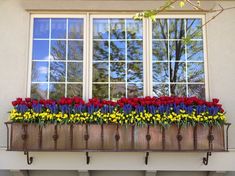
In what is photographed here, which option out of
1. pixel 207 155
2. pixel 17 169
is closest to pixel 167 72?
pixel 207 155

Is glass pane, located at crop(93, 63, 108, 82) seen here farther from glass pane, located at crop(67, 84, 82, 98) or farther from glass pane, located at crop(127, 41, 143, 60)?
glass pane, located at crop(127, 41, 143, 60)

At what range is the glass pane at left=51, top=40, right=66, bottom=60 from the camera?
577cm

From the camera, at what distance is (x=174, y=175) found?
5.56m

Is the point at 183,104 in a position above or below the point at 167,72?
below

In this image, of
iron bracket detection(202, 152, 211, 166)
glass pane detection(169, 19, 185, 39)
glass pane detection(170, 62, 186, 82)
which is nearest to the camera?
iron bracket detection(202, 152, 211, 166)

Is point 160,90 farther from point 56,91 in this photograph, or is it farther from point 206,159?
point 56,91

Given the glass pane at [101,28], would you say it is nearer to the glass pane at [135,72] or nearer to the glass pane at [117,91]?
the glass pane at [135,72]

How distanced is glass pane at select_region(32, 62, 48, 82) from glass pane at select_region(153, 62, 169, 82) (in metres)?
1.69

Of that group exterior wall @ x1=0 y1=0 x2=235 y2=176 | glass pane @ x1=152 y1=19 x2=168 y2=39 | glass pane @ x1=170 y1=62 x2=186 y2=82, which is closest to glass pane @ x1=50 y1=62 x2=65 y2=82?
exterior wall @ x1=0 y1=0 x2=235 y2=176

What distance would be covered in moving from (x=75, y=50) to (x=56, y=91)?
710 mm

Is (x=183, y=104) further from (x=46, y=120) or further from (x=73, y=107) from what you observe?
(x=46, y=120)

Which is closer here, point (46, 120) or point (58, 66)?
point (46, 120)

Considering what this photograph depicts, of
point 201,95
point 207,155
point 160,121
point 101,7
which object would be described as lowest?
point 207,155

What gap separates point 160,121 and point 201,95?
0.99 m
